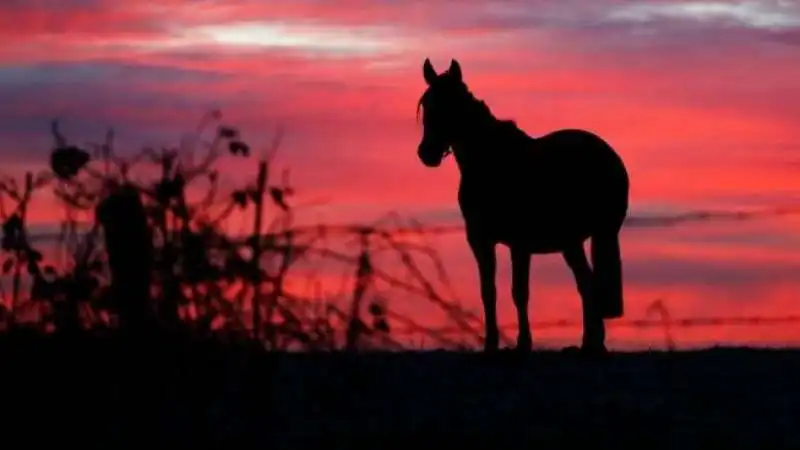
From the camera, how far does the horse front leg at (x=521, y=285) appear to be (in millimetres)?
11672

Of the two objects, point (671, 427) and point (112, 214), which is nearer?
point (671, 427)

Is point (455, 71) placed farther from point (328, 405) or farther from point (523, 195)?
point (328, 405)

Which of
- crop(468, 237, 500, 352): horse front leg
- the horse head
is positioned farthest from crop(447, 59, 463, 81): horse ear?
crop(468, 237, 500, 352): horse front leg

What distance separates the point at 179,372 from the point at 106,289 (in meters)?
0.54

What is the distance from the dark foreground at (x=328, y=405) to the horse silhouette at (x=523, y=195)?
6.92ft

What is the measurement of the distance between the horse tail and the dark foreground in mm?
2655

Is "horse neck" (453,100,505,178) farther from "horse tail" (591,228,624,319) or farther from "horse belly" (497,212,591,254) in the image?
"horse tail" (591,228,624,319)

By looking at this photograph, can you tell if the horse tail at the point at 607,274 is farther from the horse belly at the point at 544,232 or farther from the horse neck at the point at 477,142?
the horse neck at the point at 477,142

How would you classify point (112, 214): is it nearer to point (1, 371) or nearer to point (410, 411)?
point (1, 371)

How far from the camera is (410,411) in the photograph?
8.62 metres

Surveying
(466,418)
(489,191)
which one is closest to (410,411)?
(466,418)

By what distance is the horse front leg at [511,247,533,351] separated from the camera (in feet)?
38.3

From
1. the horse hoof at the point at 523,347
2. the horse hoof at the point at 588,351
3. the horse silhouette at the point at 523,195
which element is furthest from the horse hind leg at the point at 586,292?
the horse hoof at the point at 523,347

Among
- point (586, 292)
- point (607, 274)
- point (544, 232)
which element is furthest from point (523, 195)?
point (607, 274)
